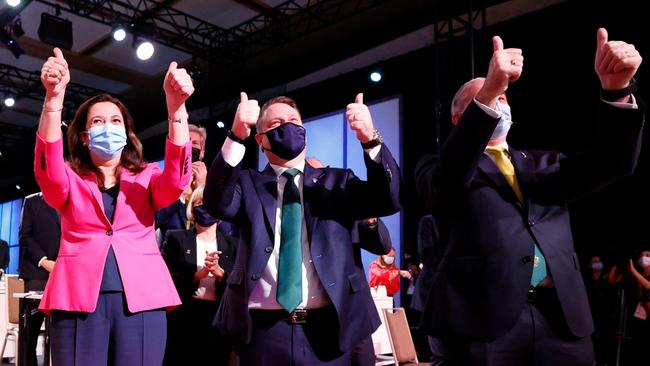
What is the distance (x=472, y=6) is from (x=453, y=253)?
6163 millimetres

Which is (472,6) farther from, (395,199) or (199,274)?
(395,199)

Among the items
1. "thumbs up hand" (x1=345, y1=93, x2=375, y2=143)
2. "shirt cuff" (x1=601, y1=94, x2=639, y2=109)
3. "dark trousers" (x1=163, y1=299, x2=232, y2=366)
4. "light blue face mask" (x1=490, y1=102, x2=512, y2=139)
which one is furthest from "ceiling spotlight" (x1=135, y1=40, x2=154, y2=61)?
"shirt cuff" (x1=601, y1=94, x2=639, y2=109)

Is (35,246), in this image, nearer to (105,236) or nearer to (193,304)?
(193,304)

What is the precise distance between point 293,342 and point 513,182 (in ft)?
2.69

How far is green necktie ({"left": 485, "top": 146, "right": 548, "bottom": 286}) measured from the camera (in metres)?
1.73

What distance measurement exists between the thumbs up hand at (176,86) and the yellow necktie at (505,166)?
40.2 inches

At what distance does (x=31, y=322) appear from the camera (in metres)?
4.48

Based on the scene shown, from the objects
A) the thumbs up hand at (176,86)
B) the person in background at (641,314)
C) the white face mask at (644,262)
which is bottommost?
the person in background at (641,314)

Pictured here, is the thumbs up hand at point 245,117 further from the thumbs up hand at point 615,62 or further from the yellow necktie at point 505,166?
the thumbs up hand at point 615,62

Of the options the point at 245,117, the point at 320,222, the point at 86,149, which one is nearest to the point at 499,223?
the point at 320,222

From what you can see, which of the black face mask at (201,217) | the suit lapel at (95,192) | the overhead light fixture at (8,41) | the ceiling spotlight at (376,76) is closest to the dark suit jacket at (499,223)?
the suit lapel at (95,192)

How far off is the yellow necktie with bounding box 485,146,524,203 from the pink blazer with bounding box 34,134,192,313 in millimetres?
1051

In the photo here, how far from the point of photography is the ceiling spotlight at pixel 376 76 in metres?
9.28

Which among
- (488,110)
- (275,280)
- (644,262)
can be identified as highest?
(488,110)
